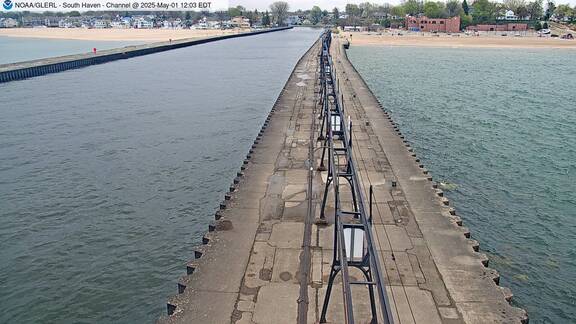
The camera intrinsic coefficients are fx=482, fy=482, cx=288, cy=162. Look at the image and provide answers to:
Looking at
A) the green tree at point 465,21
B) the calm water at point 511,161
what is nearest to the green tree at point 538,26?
the green tree at point 465,21

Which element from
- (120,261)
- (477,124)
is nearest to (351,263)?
(120,261)

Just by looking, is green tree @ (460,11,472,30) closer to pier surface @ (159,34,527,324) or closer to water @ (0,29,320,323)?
water @ (0,29,320,323)

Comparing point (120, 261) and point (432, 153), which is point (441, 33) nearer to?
point (432, 153)

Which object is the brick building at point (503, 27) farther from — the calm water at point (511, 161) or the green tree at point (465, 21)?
the calm water at point (511, 161)

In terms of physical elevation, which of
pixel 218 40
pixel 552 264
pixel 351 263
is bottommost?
pixel 552 264

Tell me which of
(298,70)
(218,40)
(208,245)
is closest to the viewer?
(208,245)

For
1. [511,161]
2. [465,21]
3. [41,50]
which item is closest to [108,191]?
[511,161]

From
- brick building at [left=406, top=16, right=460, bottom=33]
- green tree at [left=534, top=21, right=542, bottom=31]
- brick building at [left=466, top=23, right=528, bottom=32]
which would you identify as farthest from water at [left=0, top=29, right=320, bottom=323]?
green tree at [left=534, top=21, right=542, bottom=31]
